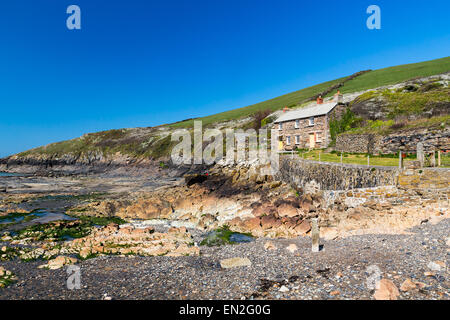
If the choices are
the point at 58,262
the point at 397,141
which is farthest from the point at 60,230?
the point at 397,141

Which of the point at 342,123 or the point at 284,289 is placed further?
the point at 342,123

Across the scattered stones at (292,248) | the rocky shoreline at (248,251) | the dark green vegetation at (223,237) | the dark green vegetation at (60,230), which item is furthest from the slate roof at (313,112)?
the dark green vegetation at (60,230)

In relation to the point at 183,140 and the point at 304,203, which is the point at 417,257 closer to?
the point at 304,203

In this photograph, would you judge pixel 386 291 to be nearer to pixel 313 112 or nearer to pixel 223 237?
pixel 223 237

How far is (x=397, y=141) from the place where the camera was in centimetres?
2408

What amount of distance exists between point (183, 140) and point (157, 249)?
6685cm

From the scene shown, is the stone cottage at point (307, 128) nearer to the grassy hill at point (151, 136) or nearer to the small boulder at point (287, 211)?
the small boulder at point (287, 211)

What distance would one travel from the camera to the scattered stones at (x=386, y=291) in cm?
725

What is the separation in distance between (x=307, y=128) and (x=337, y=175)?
943 inches

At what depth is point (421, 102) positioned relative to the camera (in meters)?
32.2

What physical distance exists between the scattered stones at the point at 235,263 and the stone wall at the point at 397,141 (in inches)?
732
